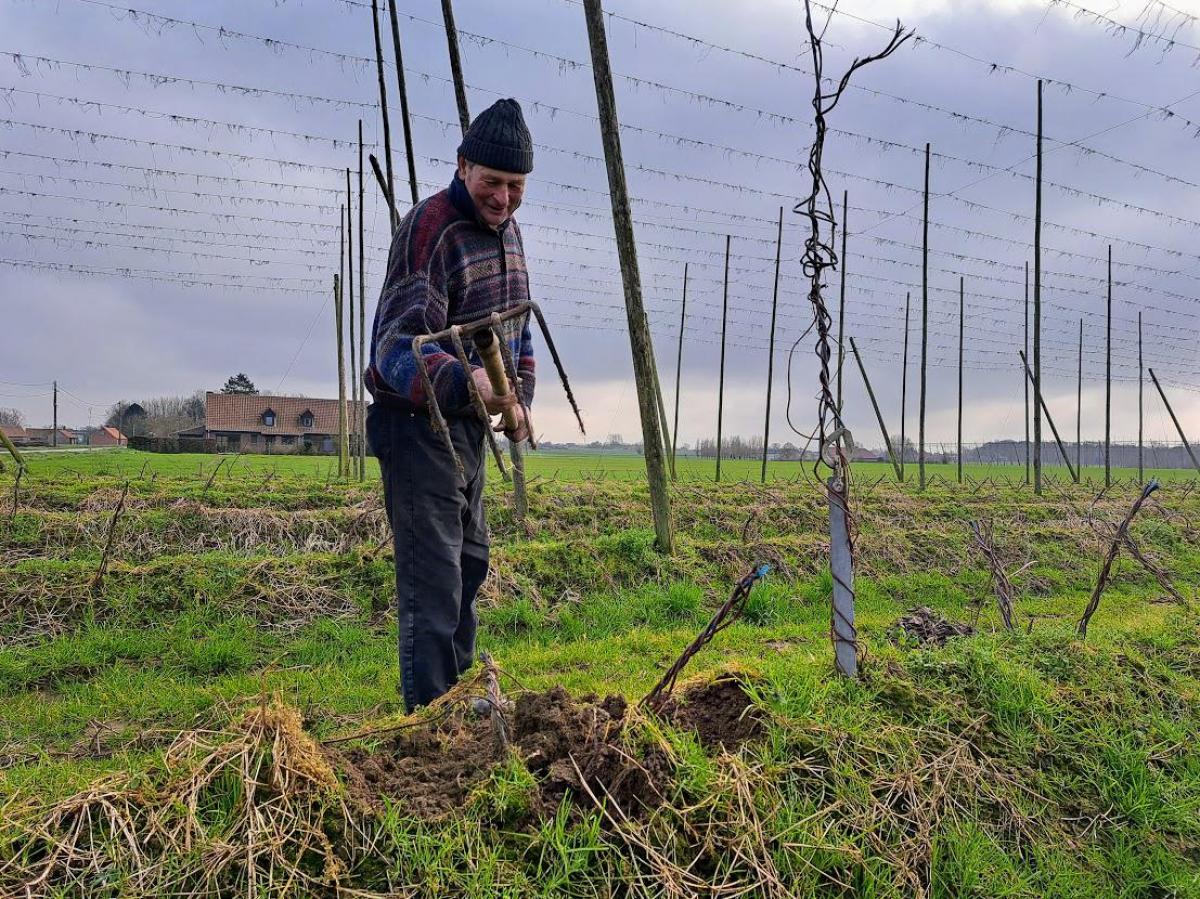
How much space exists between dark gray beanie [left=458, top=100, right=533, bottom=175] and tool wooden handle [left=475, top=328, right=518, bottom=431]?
93cm

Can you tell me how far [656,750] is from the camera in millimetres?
2135

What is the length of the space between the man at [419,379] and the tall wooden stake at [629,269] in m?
4.66

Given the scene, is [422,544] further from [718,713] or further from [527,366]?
[718,713]

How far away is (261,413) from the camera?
2392 inches

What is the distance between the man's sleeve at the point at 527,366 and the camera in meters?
3.34

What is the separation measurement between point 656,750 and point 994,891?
1.13 m

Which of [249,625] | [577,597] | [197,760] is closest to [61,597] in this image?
[249,625]

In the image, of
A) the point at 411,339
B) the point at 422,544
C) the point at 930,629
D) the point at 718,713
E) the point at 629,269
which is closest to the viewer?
the point at 718,713

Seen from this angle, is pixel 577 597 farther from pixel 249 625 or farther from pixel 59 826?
pixel 59 826

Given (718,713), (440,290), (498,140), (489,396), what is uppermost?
(498,140)

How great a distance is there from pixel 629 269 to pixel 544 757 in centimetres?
645

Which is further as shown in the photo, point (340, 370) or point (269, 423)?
point (269, 423)

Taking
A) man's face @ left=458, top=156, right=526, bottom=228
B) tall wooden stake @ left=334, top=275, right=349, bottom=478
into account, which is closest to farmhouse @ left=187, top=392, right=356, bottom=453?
tall wooden stake @ left=334, top=275, right=349, bottom=478

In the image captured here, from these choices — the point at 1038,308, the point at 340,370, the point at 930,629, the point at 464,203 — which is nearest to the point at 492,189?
the point at 464,203
